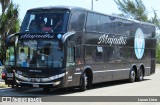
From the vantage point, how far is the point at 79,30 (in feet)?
66.5

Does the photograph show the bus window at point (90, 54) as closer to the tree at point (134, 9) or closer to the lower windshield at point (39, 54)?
the lower windshield at point (39, 54)

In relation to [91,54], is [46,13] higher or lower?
higher

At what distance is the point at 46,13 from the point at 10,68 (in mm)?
2845

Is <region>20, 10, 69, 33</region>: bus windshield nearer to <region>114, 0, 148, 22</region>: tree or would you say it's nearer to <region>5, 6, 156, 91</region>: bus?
<region>5, 6, 156, 91</region>: bus

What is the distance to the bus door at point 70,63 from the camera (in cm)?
1902

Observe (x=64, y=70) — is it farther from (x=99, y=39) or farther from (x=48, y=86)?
(x=99, y=39)

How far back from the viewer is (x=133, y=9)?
228 feet

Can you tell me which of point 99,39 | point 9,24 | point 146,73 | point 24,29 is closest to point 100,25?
point 99,39

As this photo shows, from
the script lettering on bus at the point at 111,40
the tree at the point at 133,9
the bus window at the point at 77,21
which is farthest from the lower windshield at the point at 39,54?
the tree at the point at 133,9

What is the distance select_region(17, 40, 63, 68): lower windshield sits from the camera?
18844 mm

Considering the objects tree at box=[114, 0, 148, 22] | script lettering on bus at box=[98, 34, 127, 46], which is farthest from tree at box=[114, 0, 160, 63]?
script lettering on bus at box=[98, 34, 127, 46]

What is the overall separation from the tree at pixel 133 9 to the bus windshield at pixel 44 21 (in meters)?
49.7

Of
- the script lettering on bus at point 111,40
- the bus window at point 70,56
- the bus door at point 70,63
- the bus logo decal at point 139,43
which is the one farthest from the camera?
the bus logo decal at point 139,43

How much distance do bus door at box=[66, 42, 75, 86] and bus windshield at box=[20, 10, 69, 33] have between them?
795mm
